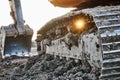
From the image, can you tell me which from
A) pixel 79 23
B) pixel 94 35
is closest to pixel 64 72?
pixel 79 23

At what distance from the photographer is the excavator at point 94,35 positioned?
4.05 m

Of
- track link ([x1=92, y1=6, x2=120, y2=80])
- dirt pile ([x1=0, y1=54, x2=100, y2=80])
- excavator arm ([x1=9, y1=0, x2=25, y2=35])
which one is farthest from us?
excavator arm ([x1=9, y1=0, x2=25, y2=35])

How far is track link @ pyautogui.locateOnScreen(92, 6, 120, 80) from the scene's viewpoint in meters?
4.03

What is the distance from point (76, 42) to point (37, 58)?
3129 millimetres

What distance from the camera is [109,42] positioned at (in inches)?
163

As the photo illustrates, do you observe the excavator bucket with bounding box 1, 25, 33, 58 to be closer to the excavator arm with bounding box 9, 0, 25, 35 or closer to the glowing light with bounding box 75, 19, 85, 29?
the excavator arm with bounding box 9, 0, 25, 35

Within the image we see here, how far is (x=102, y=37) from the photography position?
4.14m

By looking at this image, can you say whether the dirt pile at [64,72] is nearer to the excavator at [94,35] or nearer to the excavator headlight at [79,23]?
the excavator at [94,35]

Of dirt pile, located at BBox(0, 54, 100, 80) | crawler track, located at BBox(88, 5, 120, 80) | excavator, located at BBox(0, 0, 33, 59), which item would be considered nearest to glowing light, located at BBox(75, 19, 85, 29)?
dirt pile, located at BBox(0, 54, 100, 80)

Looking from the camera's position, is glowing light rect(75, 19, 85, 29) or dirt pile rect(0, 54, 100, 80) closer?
dirt pile rect(0, 54, 100, 80)

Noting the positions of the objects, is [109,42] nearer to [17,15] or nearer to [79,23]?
[79,23]

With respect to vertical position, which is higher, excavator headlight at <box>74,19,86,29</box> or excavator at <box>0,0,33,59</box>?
excavator headlight at <box>74,19,86,29</box>

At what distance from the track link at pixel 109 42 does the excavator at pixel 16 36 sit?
6.88m

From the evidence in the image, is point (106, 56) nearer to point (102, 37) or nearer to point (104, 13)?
point (102, 37)
